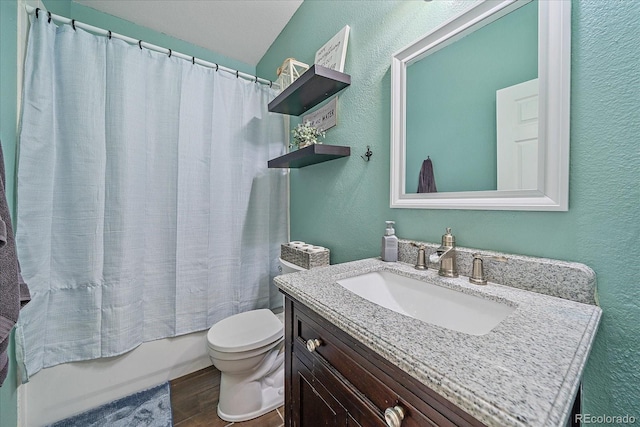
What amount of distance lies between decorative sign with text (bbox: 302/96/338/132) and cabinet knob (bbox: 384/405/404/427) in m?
1.24

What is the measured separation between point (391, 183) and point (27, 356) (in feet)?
6.13

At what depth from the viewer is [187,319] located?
1576mm

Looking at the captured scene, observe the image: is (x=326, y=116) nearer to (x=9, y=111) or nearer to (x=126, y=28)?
(x=9, y=111)

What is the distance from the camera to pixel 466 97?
2.73 ft

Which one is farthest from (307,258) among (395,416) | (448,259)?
(395,416)

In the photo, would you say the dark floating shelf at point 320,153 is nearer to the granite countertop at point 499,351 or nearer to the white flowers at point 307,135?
the white flowers at point 307,135

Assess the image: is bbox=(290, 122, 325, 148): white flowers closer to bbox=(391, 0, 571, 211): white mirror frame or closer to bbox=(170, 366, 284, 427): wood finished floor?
bbox=(391, 0, 571, 211): white mirror frame

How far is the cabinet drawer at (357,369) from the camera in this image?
0.39m

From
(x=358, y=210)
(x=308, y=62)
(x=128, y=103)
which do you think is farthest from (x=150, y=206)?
(x=308, y=62)

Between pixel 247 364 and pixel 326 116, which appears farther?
pixel 326 116

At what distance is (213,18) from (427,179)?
180 cm

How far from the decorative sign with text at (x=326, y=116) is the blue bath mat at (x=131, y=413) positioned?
176cm

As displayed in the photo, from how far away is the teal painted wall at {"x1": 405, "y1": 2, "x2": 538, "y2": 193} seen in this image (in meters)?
0.71

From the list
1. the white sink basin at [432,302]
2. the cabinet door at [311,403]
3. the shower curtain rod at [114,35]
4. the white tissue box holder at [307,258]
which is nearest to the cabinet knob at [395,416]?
the cabinet door at [311,403]
